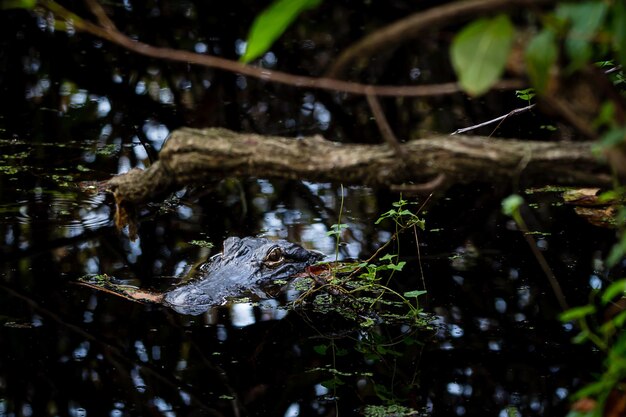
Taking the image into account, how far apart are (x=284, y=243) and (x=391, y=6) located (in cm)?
496

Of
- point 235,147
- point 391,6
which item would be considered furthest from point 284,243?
point 391,6

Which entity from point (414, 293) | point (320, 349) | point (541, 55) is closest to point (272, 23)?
point (541, 55)

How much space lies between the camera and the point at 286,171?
6.09ft

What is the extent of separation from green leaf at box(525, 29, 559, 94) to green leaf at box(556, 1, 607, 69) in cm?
3

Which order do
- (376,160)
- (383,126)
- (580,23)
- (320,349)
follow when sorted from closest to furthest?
(580,23), (383,126), (376,160), (320,349)

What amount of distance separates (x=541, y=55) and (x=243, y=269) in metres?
2.89

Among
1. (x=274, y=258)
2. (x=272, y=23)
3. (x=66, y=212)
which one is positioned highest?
(x=272, y=23)

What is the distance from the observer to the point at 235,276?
404 cm

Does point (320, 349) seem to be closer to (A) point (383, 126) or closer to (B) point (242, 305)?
(B) point (242, 305)

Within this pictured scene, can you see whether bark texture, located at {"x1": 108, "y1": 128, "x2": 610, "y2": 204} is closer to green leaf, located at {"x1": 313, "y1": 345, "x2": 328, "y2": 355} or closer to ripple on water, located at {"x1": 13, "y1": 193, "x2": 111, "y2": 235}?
green leaf, located at {"x1": 313, "y1": 345, "x2": 328, "y2": 355}

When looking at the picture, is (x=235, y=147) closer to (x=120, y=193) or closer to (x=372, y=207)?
→ (x=120, y=193)

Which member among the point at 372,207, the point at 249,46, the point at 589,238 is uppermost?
the point at 249,46

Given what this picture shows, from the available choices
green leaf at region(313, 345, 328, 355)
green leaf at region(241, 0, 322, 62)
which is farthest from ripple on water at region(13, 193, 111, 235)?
green leaf at region(241, 0, 322, 62)

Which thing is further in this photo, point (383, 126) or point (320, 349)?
point (320, 349)
